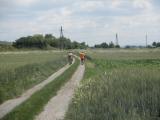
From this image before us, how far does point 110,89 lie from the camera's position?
1673 cm

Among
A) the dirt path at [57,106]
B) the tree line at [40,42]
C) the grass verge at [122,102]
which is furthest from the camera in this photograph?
the tree line at [40,42]

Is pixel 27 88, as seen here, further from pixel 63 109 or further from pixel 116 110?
pixel 116 110

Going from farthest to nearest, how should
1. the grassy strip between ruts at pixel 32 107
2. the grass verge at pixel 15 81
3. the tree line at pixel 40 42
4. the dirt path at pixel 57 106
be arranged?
1. the tree line at pixel 40 42
2. the grass verge at pixel 15 81
3. the dirt path at pixel 57 106
4. the grassy strip between ruts at pixel 32 107

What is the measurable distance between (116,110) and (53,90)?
30.7 feet

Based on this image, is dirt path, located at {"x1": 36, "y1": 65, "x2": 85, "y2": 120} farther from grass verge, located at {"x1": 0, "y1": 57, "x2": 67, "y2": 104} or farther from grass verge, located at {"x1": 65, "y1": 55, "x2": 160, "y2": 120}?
grass verge, located at {"x1": 0, "y1": 57, "x2": 67, "y2": 104}

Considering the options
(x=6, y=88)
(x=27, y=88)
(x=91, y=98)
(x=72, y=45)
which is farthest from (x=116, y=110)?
(x=72, y=45)

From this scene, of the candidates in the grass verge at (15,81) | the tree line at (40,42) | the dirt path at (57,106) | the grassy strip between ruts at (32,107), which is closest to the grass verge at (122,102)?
the dirt path at (57,106)

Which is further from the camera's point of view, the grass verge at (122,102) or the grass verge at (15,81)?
the grass verge at (15,81)

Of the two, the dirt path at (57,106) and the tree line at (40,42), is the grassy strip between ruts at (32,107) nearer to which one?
the dirt path at (57,106)

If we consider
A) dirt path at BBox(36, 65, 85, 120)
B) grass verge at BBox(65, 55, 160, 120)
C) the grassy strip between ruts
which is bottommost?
dirt path at BBox(36, 65, 85, 120)

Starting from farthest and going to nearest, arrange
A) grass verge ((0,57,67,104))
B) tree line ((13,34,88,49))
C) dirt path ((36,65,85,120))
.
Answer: tree line ((13,34,88,49))
grass verge ((0,57,67,104))
dirt path ((36,65,85,120))

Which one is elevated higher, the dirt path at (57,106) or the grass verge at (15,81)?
the grass verge at (15,81)

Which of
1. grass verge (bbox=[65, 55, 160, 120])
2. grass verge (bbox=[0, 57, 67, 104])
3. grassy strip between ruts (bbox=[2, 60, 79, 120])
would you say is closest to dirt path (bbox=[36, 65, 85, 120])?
grassy strip between ruts (bbox=[2, 60, 79, 120])

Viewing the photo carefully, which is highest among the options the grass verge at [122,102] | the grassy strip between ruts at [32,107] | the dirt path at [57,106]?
the grass verge at [122,102]
